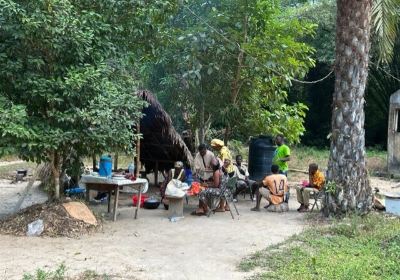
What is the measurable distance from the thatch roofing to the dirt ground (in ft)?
7.62

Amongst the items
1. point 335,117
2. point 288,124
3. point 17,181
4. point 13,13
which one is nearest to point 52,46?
point 13,13

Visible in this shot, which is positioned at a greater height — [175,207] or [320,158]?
[320,158]

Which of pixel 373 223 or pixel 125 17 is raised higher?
pixel 125 17

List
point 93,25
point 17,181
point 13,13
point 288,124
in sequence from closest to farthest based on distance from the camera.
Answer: point 13,13 < point 93,25 < point 288,124 < point 17,181

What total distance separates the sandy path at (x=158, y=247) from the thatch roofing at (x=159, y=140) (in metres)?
2.46

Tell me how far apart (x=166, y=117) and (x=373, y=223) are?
15.7ft

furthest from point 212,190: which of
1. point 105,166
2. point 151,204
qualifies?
point 105,166

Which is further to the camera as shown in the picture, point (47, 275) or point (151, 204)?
point (151, 204)

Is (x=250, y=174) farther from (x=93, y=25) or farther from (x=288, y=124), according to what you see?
(x=93, y=25)

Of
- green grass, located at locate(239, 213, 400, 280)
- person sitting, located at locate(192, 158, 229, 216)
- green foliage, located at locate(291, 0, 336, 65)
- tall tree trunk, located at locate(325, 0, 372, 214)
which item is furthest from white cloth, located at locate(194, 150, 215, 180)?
green foliage, located at locate(291, 0, 336, 65)

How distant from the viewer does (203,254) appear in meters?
6.34

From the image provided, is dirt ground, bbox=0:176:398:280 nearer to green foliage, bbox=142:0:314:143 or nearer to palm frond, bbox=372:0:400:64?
green foliage, bbox=142:0:314:143

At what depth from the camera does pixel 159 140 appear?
11734mm

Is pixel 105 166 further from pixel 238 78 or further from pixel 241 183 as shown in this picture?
pixel 238 78
